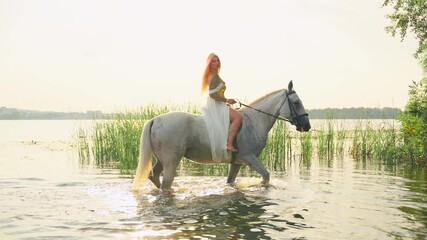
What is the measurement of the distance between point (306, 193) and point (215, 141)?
1999mm

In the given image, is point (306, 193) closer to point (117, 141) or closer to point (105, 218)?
point (105, 218)

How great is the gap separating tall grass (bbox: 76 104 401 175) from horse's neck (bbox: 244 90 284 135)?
4.19 meters

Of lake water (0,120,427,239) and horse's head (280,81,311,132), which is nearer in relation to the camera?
Answer: lake water (0,120,427,239)

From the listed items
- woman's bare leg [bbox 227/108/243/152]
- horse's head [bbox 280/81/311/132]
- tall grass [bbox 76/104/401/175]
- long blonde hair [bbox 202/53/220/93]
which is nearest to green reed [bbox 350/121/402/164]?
tall grass [bbox 76/104/401/175]

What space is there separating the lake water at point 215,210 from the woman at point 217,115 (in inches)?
32.0

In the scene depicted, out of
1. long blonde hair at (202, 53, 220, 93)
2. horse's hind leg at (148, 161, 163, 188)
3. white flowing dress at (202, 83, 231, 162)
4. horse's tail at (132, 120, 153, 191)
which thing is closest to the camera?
horse's tail at (132, 120, 153, 191)

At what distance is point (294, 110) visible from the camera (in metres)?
8.58

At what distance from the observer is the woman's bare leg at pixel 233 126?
8055 mm

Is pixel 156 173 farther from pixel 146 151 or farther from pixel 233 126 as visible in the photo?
pixel 233 126

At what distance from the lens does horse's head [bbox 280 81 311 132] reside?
8570mm

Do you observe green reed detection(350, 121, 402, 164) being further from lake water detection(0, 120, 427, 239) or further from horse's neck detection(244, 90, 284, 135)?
horse's neck detection(244, 90, 284, 135)

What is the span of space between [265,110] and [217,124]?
3.77 ft

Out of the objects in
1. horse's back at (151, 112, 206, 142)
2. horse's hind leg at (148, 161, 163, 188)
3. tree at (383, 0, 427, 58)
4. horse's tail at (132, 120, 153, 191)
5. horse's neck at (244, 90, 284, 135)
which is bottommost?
horse's hind leg at (148, 161, 163, 188)

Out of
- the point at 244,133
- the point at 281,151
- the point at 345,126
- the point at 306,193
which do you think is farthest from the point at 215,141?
the point at 345,126
